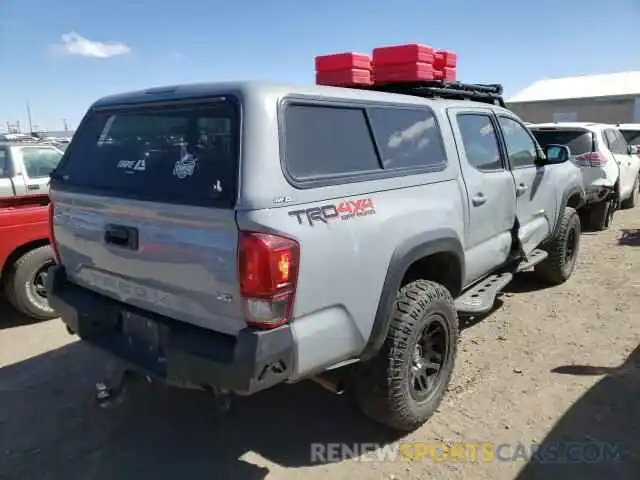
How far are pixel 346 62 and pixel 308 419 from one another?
126 inches

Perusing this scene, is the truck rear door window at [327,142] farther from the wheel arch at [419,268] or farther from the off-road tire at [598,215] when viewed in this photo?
the off-road tire at [598,215]

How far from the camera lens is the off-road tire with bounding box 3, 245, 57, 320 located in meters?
4.67

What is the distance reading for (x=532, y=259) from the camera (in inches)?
190

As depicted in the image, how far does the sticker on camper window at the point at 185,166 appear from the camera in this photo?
2424mm

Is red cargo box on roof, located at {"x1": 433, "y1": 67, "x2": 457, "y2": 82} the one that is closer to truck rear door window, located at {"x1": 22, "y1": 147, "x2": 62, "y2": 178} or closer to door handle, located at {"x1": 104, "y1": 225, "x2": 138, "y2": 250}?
door handle, located at {"x1": 104, "y1": 225, "x2": 138, "y2": 250}

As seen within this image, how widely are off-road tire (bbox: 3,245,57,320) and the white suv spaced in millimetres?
6943

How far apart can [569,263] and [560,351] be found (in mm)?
2045

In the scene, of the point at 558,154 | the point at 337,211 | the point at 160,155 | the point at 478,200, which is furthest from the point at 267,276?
the point at 558,154

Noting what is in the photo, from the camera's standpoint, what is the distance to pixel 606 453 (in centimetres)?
287

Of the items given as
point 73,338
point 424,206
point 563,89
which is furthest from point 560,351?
point 563,89

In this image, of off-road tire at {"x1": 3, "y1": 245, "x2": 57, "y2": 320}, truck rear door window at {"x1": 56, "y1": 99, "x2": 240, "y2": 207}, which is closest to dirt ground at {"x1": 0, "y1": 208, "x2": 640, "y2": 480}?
off-road tire at {"x1": 3, "y1": 245, "x2": 57, "y2": 320}

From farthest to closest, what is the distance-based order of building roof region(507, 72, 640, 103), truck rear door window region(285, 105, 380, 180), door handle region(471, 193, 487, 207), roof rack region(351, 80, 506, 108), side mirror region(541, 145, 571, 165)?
building roof region(507, 72, 640, 103) → side mirror region(541, 145, 571, 165) → roof rack region(351, 80, 506, 108) → door handle region(471, 193, 487, 207) → truck rear door window region(285, 105, 380, 180)

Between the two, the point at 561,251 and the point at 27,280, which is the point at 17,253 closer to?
the point at 27,280

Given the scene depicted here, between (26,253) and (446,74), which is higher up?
(446,74)
